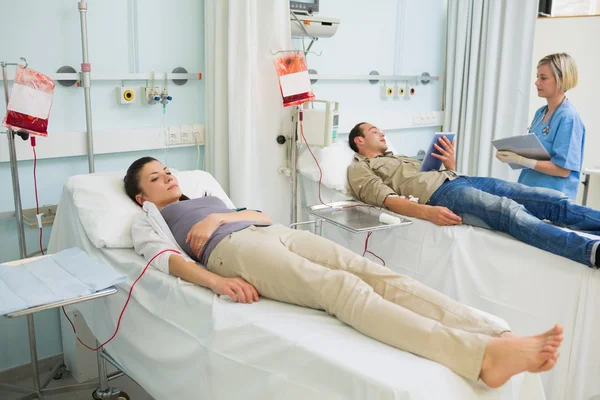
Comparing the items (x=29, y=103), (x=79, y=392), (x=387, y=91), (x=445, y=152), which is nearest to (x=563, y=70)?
(x=445, y=152)

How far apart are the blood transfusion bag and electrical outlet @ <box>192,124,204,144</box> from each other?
Result: 495 millimetres

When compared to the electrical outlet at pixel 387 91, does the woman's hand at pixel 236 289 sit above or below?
below

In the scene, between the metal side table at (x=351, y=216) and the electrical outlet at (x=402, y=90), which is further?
the electrical outlet at (x=402, y=90)

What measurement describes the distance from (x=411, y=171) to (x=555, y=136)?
802 millimetres

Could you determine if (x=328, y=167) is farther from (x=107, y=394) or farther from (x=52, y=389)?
(x=52, y=389)

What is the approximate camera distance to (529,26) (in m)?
4.10

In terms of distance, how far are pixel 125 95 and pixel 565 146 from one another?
2.32m

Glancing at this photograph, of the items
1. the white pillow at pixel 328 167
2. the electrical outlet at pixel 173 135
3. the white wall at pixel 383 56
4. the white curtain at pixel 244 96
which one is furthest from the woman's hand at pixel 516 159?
the electrical outlet at pixel 173 135

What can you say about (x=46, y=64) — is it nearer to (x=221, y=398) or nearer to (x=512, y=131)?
(x=221, y=398)

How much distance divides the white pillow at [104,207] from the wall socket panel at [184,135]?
0.39m

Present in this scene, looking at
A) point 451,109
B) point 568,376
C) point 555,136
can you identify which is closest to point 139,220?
point 568,376

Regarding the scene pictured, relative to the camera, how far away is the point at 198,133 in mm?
3074

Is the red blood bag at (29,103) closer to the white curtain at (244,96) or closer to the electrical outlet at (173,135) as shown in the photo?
the electrical outlet at (173,135)

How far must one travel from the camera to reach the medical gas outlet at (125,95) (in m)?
2.76
